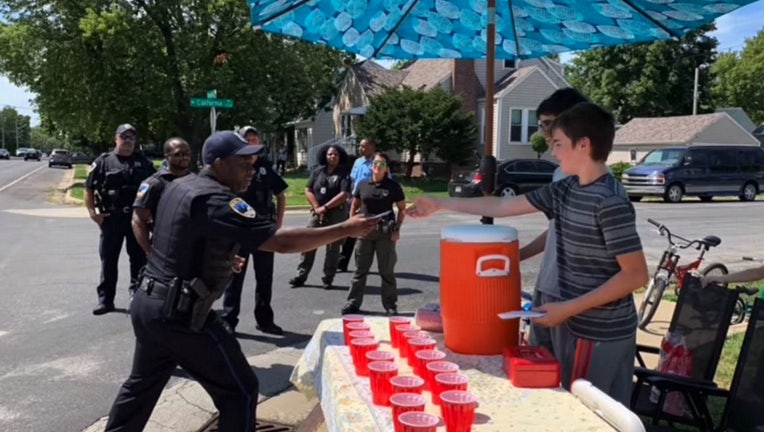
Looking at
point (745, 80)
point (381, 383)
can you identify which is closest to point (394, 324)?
point (381, 383)

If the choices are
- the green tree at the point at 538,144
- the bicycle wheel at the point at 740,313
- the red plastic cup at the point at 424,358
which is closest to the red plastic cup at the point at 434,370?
the red plastic cup at the point at 424,358

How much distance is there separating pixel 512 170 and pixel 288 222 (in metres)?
9.60

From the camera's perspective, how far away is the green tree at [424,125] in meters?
26.2

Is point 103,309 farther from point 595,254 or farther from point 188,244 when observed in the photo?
point 595,254

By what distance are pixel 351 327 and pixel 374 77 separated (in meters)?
→ 35.1

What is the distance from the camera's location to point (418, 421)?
5.39 feet

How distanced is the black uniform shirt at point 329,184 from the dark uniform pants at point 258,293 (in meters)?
2.24

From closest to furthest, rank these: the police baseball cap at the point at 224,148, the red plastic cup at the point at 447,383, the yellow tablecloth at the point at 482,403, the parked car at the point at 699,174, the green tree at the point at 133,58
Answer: the yellow tablecloth at the point at 482,403, the red plastic cup at the point at 447,383, the police baseball cap at the point at 224,148, the parked car at the point at 699,174, the green tree at the point at 133,58

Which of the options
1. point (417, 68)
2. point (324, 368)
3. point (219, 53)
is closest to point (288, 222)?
point (324, 368)

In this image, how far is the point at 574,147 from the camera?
7.20 ft

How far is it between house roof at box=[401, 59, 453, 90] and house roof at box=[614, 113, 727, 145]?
13.0 metres

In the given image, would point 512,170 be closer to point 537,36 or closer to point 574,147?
point 537,36

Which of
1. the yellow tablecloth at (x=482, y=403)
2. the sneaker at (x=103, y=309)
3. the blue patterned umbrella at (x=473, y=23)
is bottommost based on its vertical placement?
the sneaker at (x=103, y=309)

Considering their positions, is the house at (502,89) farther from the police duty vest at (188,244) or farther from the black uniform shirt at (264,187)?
the police duty vest at (188,244)
